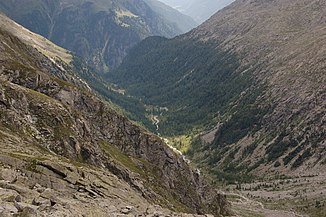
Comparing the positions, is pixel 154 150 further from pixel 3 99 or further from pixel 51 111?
pixel 3 99

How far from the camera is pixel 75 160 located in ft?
242

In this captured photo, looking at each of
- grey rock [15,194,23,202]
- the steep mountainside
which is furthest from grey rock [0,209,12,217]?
grey rock [15,194,23,202]

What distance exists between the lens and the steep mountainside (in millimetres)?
43312

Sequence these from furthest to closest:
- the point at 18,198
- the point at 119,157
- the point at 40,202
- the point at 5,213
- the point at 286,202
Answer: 1. the point at 286,202
2. the point at 119,157
3. the point at 40,202
4. the point at 18,198
5. the point at 5,213

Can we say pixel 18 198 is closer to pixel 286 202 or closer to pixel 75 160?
pixel 75 160

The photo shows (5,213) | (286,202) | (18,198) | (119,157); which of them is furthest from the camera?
(286,202)

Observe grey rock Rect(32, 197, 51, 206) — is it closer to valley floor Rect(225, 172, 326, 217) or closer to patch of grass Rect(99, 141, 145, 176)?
patch of grass Rect(99, 141, 145, 176)

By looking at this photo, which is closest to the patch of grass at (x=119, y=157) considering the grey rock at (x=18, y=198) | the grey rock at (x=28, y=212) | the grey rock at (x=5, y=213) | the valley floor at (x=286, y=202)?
the grey rock at (x=18, y=198)

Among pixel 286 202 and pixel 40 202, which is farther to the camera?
pixel 286 202

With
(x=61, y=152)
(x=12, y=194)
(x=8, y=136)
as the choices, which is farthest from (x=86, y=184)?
(x=61, y=152)

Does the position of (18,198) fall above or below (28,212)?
below

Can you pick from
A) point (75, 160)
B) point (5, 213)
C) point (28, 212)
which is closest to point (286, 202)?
point (75, 160)

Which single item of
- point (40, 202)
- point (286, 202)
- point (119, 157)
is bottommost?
point (286, 202)

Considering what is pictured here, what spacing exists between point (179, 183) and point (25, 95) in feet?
149
